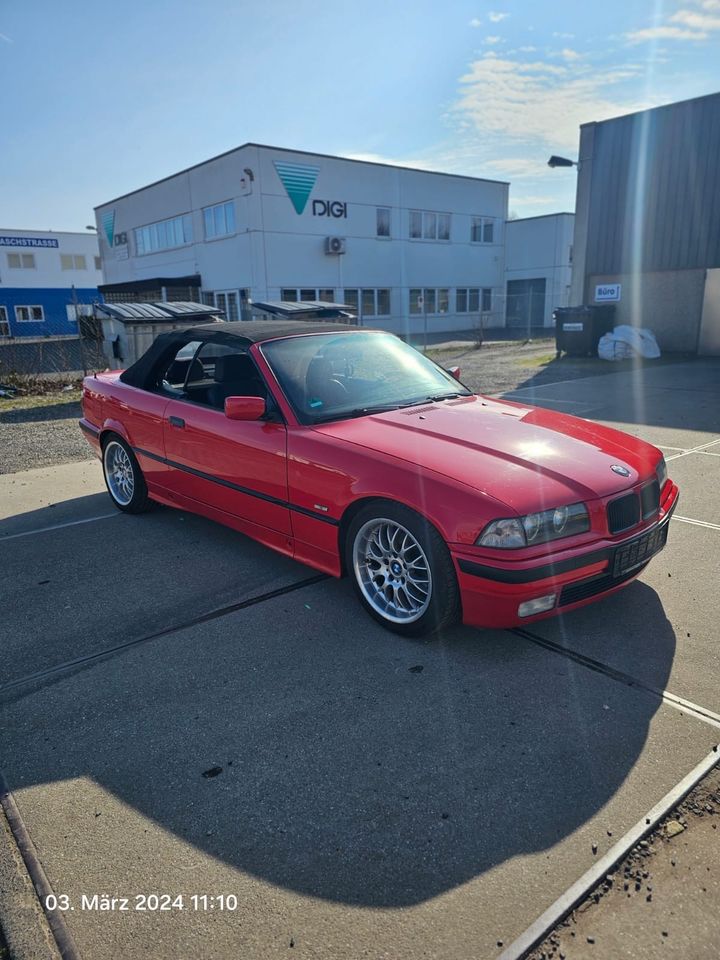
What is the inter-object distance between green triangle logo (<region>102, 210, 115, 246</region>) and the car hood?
40.4m

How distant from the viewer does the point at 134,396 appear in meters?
5.34

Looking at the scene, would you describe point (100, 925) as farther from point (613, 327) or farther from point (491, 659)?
point (613, 327)

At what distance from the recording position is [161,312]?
10.8 meters

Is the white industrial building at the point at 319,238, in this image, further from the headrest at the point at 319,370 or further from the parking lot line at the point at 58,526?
the headrest at the point at 319,370

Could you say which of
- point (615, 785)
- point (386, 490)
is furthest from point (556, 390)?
point (615, 785)

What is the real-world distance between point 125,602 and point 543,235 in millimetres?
A: 36516

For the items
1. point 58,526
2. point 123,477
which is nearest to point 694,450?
point 123,477

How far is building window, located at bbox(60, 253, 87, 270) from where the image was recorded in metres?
50.3

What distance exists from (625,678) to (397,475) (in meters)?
1.41

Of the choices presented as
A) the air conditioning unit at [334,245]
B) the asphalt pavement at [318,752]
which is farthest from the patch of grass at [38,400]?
the air conditioning unit at [334,245]

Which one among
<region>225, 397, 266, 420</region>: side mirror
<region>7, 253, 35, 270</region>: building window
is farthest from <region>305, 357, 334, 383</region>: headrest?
<region>7, 253, 35, 270</region>: building window

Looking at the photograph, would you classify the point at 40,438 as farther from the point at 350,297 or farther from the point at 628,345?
the point at 350,297

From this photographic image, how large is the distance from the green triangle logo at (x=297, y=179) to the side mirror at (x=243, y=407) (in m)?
26.8

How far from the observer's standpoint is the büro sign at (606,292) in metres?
19.4
